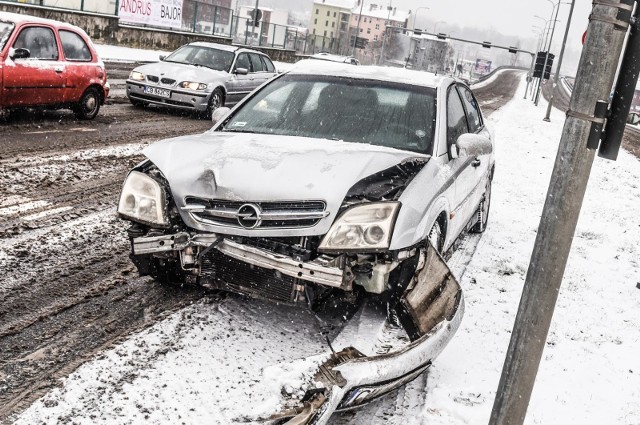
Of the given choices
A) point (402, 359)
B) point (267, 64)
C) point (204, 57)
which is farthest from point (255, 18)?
point (402, 359)

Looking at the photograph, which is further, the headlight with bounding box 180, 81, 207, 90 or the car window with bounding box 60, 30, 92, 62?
the headlight with bounding box 180, 81, 207, 90

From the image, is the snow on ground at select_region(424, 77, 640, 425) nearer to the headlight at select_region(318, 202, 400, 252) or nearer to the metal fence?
the headlight at select_region(318, 202, 400, 252)

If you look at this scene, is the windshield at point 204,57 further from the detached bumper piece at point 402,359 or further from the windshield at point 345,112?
the detached bumper piece at point 402,359

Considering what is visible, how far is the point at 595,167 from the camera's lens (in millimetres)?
15289

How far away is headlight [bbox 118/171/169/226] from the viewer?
161 inches

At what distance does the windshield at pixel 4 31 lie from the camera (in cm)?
1001

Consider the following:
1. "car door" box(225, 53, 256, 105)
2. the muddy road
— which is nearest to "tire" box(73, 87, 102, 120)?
the muddy road

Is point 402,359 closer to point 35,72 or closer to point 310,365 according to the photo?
point 310,365

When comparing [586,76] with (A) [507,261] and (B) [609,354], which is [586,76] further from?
(A) [507,261]

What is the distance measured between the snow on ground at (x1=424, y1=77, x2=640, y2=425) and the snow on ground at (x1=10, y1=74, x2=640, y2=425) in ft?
0.04

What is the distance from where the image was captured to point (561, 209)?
236 centimetres

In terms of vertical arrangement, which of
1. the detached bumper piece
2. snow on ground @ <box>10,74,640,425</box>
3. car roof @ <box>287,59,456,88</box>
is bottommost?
snow on ground @ <box>10,74,640,425</box>

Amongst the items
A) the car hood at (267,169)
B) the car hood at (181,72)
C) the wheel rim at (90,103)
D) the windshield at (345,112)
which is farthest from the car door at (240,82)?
the car hood at (267,169)

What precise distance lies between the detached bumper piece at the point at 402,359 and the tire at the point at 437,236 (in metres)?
0.32
